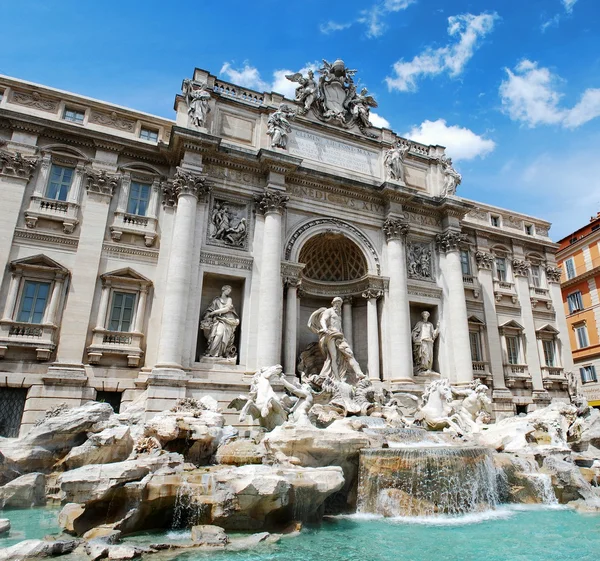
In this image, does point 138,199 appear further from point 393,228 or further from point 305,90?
point 393,228

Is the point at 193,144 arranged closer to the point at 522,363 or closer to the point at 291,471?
the point at 291,471

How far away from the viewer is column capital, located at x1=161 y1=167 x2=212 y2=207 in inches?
659

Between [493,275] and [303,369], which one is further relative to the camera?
[493,275]

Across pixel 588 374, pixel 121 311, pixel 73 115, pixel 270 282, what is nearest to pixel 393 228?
pixel 270 282

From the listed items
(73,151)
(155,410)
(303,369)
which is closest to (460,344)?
(303,369)

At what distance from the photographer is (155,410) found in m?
13.9

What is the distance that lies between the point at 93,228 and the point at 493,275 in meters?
19.6

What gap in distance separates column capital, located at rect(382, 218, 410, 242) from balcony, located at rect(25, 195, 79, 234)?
12.6 meters

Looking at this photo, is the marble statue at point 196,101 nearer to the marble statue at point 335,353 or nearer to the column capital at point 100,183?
the column capital at point 100,183

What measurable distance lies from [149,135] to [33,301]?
8.02 metres

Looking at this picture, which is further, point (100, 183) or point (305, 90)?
point (305, 90)

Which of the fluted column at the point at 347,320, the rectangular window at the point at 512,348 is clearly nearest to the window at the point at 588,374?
the rectangular window at the point at 512,348

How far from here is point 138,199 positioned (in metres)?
17.4

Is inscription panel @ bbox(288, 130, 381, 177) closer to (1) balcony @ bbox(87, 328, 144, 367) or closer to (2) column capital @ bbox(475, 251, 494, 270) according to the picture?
(2) column capital @ bbox(475, 251, 494, 270)
